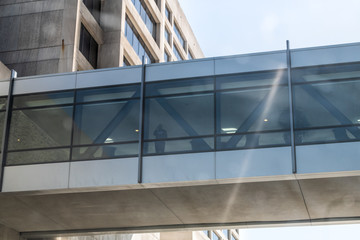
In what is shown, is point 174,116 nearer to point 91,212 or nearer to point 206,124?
point 206,124

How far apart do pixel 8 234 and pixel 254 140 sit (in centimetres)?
1169

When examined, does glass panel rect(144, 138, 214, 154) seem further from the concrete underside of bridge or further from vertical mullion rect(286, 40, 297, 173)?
vertical mullion rect(286, 40, 297, 173)

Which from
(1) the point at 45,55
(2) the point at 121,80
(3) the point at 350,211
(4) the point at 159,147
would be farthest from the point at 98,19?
(3) the point at 350,211

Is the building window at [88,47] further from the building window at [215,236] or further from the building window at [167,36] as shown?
the building window at [215,236]

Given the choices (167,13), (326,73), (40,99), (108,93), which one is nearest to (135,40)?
(167,13)

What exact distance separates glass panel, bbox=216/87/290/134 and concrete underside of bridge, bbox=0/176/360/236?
74.6 inches

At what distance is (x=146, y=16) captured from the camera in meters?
43.6

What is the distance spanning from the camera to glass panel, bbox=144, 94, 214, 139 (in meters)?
20.5

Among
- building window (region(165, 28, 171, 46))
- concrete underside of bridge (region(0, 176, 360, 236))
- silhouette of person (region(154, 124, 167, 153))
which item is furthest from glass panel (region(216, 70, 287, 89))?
building window (region(165, 28, 171, 46))

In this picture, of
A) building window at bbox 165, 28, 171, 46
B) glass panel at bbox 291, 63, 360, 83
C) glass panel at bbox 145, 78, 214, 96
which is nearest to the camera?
glass panel at bbox 291, 63, 360, 83

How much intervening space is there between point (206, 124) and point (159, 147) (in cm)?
177

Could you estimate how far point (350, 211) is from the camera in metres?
22.5

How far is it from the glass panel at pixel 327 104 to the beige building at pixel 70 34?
45.1ft

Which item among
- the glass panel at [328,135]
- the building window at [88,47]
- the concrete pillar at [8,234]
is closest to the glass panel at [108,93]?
the glass panel at [328,135]
